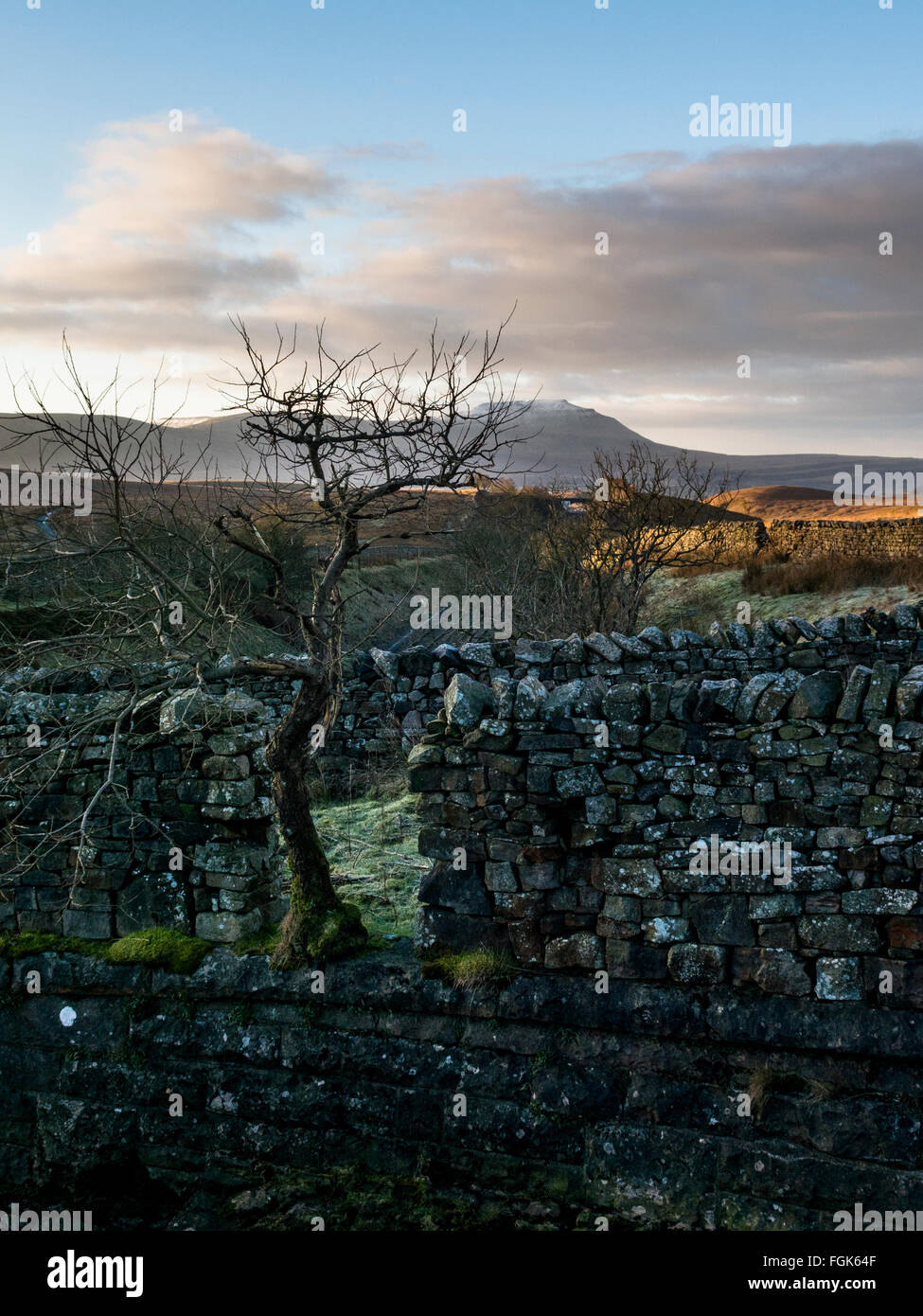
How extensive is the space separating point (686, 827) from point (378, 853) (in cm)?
451

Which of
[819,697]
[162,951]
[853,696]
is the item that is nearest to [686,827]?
[819,697]

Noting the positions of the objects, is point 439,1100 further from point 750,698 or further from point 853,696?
point 853,696

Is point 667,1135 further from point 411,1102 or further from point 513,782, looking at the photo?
point 513,782

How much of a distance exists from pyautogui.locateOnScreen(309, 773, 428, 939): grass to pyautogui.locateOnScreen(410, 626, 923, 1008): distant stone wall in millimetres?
1427

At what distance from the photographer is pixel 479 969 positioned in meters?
6.07

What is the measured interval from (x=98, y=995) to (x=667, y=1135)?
4.19m

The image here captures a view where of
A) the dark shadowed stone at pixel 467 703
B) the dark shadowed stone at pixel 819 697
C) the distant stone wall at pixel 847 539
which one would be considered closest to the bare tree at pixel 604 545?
the distant stone wall at pixel 847 539

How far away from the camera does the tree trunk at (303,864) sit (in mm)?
6586

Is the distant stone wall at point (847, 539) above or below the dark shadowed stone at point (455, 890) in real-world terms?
above

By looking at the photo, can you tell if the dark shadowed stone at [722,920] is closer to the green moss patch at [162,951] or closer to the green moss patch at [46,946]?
the green moss patch at [162,951]

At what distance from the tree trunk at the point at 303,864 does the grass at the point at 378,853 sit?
0.40 m

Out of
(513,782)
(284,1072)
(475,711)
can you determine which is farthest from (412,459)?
(284,1072)

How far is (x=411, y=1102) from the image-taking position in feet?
20.2

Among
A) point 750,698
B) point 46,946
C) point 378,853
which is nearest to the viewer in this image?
point 750,698
